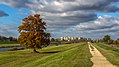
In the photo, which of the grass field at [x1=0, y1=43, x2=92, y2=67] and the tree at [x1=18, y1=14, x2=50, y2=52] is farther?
the tree at [x1=18, y1=14, x2=50, y2=52]

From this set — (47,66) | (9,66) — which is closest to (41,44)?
(9,66)

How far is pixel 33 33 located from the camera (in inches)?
2338

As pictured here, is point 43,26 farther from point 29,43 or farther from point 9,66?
point 9,66

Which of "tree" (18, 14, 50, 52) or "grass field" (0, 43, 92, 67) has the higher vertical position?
"tree" (18, 14, 50, 52)

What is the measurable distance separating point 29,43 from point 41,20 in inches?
248

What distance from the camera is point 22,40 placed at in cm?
6066

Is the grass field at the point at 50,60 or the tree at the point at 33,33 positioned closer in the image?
the grass field at the point at 50,60

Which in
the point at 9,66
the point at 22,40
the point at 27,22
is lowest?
the point at 9,66

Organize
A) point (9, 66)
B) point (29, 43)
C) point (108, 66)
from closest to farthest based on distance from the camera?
point (108, 66), point (9, 66), point (29, 43)

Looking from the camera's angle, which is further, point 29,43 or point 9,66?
point 29,43

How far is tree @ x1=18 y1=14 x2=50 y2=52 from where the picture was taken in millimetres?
59062

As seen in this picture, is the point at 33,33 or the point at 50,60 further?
the point at 33,33

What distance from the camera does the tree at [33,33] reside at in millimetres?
59062

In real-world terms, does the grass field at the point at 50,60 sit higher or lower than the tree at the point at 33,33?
lower
